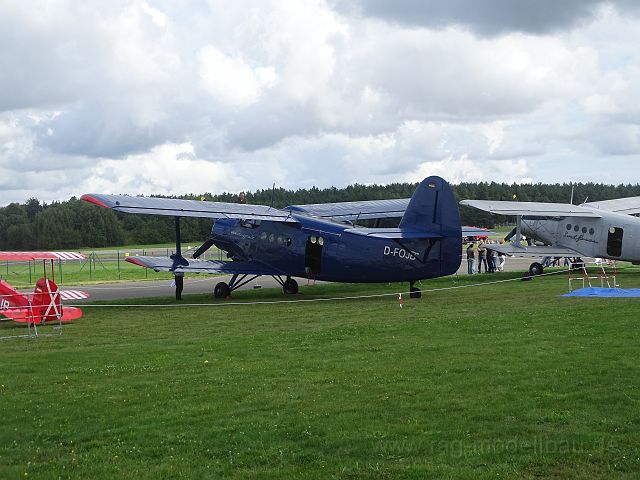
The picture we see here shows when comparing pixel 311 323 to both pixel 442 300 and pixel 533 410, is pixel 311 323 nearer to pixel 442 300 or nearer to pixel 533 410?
pixel 442 300

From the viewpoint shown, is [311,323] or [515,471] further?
[311,323]

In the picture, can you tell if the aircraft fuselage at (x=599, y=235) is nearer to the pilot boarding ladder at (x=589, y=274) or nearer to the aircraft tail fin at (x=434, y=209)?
the pilot boarding ladder at (x=589, y=274)

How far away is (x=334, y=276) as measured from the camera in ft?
67.7

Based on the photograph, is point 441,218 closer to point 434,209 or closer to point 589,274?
point 434,209

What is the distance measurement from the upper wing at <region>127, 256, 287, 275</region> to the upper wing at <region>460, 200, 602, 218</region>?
7258 millimetres

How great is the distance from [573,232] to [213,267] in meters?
13.8

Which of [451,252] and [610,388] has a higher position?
[451,252]

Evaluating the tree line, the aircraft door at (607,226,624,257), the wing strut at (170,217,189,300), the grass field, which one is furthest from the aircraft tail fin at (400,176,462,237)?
the tree line

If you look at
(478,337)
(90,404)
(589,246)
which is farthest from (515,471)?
(589,246)

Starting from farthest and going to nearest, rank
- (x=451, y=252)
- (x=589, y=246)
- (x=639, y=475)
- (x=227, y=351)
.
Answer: (x=589, y=246)
(x=451, y=252)
(x=227, y=351)
(x=639, y=475)

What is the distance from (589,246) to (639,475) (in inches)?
863

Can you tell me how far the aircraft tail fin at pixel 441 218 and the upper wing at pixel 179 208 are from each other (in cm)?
391

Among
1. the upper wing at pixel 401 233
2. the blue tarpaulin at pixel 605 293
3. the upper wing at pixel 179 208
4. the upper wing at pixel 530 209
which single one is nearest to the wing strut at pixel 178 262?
the upper wing at pixel 179 208

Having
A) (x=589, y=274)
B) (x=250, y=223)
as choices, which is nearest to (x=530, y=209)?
(x=589, y=274)
